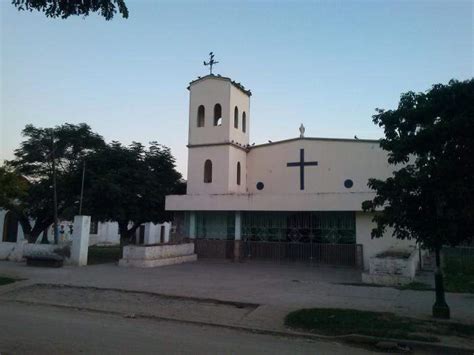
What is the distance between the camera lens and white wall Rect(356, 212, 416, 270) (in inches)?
762

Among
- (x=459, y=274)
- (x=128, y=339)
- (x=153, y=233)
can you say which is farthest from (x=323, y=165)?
(x=153, y=233)

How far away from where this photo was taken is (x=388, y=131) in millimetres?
9219

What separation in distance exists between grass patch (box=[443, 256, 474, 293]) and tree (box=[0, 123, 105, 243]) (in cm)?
1791

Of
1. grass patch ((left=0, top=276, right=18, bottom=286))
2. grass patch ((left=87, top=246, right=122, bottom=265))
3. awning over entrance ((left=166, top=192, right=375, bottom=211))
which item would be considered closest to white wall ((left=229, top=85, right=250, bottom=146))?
awning over entrance ((left=166, top=192, right=375, bottom=211))

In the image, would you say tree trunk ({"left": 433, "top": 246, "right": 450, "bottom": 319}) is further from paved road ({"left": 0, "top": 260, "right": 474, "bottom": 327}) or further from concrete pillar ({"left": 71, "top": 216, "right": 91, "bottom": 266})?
concrete pillar ({"left": 71, "top": 216, "right": 91, "bottom": 266})

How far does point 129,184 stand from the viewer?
23.0m

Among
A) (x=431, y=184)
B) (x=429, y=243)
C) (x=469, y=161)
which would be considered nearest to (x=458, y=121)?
(x=469, y=161)

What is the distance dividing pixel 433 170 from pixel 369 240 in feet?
38.8

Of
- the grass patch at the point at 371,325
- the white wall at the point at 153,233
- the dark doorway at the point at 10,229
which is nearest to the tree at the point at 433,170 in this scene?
the grass patch at the point at 371,325

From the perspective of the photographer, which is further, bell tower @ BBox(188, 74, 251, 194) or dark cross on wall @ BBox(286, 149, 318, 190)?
bell tower @ BBox(188, 74, 251, 194)

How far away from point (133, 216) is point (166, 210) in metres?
1.80

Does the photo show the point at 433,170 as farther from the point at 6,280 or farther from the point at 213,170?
the point at 213,170

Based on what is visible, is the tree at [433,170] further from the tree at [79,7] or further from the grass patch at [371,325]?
the tree at [79,7]

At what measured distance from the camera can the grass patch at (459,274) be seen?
12969 mm
